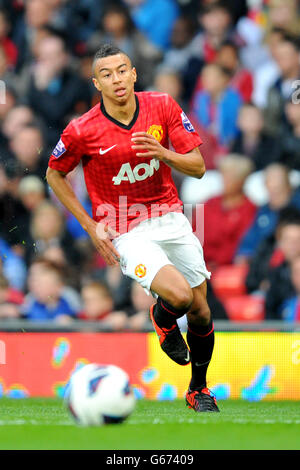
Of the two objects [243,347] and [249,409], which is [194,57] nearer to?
[243,347]

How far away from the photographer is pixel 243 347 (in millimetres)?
8844

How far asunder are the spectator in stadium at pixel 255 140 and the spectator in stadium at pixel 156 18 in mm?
1792

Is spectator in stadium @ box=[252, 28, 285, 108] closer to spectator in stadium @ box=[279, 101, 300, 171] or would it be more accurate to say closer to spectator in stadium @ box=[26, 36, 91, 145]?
spectator in stadium @ box=[279, 101, 300, 171]

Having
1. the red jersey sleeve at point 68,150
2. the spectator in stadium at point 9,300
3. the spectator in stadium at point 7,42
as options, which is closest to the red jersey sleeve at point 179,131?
the red jersey sleeve at point 68,150

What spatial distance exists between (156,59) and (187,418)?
20.9 feet

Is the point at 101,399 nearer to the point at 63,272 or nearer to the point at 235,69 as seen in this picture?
the point at 63,272

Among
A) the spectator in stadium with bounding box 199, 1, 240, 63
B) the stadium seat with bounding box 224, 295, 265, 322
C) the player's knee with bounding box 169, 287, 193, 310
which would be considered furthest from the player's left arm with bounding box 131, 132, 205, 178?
the spectator in stadium with bounding box 199, 1, 240, 63

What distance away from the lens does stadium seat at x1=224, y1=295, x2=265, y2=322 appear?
9.68 meters

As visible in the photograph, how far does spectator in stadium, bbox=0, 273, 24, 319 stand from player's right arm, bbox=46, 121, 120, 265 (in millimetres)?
3084

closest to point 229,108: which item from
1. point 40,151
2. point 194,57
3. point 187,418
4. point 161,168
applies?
point 194,57

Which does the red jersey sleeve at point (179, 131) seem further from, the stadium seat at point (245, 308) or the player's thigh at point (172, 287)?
the stadium seat at point (245, 308)

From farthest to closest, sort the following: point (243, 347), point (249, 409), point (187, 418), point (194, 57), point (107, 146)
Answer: point (194, 57) → point (243, 347) → point (249, 409) → point (107, 146) → point (187, 418)

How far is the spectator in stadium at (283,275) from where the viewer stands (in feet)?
30.6

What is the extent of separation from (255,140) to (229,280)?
5.35ft
